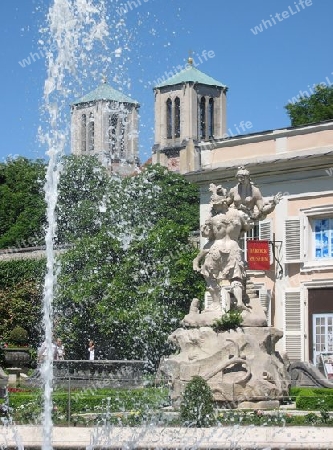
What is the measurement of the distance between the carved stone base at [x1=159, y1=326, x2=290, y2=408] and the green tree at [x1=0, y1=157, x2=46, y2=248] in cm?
4646

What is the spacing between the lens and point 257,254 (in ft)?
127

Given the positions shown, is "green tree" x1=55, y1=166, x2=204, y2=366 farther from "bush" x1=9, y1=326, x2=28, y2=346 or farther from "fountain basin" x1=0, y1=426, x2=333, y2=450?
"fountain basin" x1=0, y1=426, x2=333, y2=450

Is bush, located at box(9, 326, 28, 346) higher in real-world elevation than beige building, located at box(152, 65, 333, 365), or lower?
lower

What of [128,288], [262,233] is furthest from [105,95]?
[262,233]

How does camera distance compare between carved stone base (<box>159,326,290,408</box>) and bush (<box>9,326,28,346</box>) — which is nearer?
carved stone base (<box>159,326,290,408</box>)

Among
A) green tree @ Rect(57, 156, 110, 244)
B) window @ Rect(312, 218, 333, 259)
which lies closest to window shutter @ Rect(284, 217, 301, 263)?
window @ Rect(312, 218, 333, 259)

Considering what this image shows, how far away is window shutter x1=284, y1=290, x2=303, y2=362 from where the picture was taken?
38219 mm

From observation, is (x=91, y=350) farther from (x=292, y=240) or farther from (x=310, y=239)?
(x=310, y=239)

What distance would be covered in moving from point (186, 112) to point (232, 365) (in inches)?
4345

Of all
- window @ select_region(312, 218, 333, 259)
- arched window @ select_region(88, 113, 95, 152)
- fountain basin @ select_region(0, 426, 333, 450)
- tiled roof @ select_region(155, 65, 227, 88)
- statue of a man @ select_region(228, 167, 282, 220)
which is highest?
tiled roof @ select_region(155, 65, 227, 88)

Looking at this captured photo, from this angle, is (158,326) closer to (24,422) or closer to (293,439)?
(24,422)

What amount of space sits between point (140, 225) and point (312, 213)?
410 inches

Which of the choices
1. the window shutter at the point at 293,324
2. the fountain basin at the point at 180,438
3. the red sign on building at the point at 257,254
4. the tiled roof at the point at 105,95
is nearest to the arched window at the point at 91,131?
the tiled roof at the point at 105,95

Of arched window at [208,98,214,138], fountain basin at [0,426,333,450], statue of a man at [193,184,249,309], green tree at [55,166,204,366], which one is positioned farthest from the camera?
arched window at [208,98,214,138]
